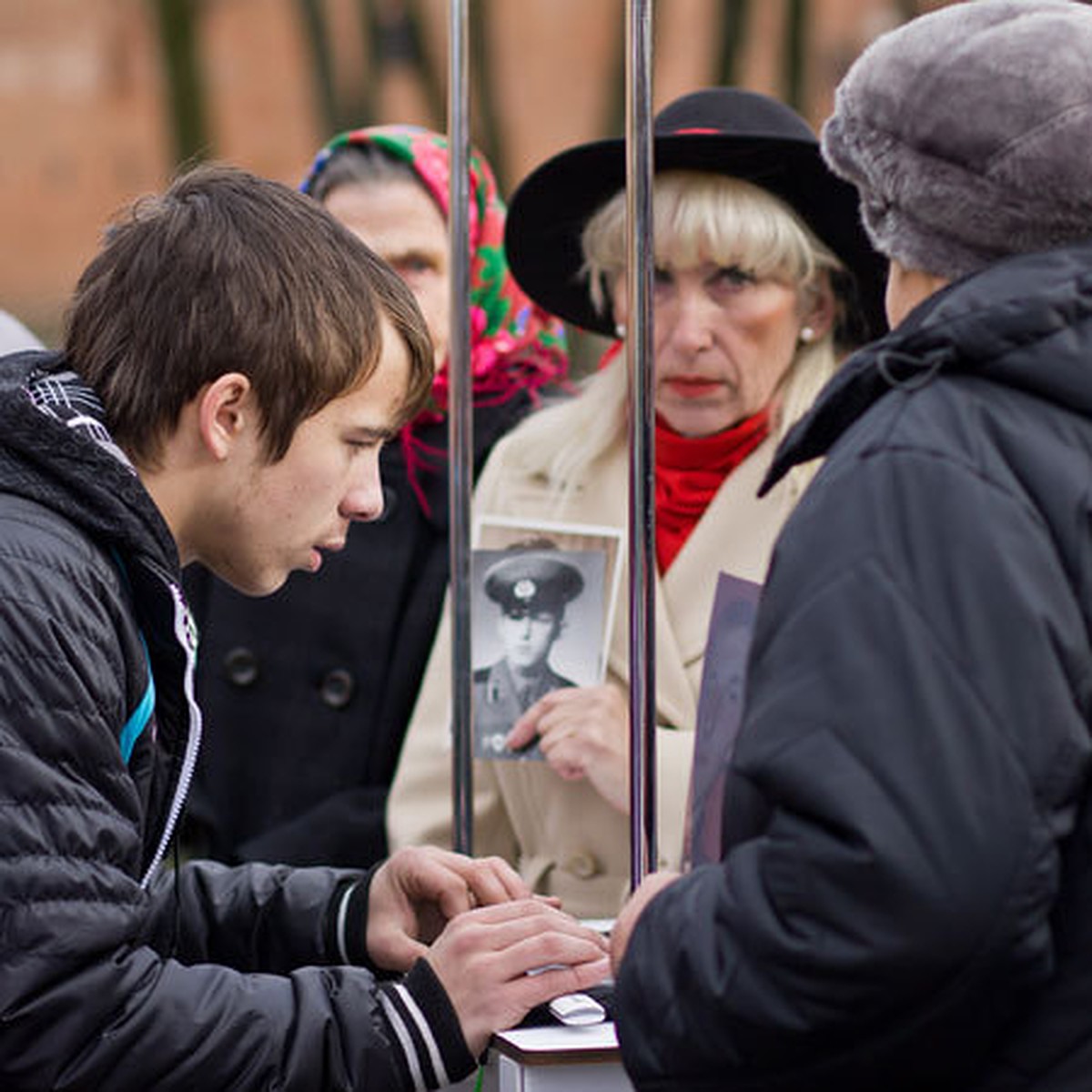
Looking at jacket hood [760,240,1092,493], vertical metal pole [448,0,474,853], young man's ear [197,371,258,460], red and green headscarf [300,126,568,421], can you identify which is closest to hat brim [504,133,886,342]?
red and green headscarf [300,126,568,421]

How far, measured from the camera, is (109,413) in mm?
1677

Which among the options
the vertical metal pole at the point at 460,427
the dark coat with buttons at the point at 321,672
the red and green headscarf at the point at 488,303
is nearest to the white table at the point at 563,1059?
the vertical metal pole at the point at 460,427

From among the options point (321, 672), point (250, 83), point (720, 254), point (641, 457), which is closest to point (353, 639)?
point (321, 672)

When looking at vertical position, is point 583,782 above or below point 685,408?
below

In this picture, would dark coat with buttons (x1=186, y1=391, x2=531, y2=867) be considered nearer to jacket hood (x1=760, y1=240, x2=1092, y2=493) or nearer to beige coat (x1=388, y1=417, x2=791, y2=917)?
beige coat (x1=388, y1=417, x2=791, y2=917)

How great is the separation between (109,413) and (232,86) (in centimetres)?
315

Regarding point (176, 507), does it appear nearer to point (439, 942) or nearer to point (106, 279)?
point (106, 279)

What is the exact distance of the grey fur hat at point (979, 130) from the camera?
4.35 feet

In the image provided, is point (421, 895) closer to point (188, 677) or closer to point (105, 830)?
point (188, 677)

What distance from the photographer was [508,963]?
1615 millimetres

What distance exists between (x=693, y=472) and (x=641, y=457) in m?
A: 0.91

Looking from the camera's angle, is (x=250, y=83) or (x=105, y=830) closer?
(x=105, y=830)

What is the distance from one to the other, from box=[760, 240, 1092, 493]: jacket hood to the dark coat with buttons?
157cm

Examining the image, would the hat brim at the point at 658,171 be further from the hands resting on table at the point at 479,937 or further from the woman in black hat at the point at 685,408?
the hands resting on table at the point at 479,937
